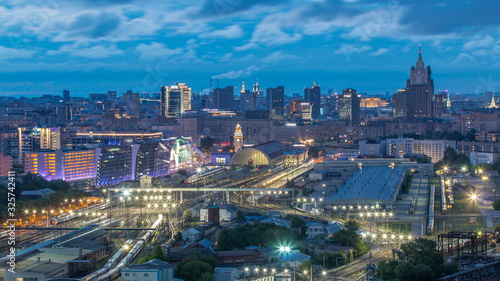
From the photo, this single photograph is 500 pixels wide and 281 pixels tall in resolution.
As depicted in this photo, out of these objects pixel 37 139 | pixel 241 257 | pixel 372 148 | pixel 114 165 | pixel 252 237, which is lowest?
pixel 241 257

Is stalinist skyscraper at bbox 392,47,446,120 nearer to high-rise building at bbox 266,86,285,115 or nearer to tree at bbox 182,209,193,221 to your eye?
high-rise building at bbox 266,86,285,115

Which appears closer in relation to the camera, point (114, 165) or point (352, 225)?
point (352, 225)

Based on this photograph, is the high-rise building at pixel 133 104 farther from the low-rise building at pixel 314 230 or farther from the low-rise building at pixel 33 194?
the low-rise building at pixel 314 230

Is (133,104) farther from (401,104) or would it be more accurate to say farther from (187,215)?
(187,215)

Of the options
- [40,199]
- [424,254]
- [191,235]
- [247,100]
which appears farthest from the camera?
[247,100]

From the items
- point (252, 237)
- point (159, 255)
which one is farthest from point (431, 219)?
point (159, 255)

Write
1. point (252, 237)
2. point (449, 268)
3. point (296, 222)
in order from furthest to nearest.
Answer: point (296, 222), point (252, 237), point (449, 268)

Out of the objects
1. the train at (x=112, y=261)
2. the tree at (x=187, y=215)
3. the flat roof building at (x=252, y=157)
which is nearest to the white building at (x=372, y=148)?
the flat roof building at (x=252, y=157)
